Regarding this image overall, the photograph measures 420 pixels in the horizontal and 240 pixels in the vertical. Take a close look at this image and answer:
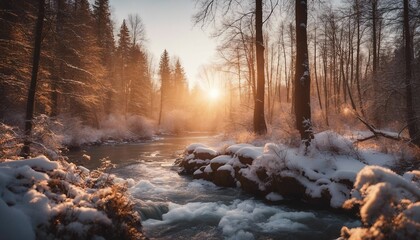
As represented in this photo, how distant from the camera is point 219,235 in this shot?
621cm

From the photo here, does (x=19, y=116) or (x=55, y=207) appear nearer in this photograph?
(x=55, y=207)

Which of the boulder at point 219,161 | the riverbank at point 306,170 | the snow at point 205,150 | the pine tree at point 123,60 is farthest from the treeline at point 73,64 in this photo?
the riverbank at point 306,170

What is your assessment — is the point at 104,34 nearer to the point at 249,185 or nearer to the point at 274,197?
the point at 249,185

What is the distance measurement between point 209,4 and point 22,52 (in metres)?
9.28

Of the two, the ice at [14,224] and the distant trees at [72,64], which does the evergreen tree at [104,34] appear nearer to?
the distant trees at [72,64]

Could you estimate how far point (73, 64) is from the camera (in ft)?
72.8

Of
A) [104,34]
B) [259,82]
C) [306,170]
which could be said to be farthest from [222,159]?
[104,34]

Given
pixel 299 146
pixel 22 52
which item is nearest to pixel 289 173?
pixel 299 146

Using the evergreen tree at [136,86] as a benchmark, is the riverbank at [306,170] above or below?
below

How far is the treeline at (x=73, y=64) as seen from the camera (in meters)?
13.9

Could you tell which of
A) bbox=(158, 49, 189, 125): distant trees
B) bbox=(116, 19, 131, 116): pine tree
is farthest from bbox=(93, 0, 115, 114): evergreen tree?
bbox=(158, 49, 189, 125): distant trees

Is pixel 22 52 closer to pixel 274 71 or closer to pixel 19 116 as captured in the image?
pixel 19 116

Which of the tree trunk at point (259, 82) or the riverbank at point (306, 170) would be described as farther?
the tree trunk at point (259, 82)

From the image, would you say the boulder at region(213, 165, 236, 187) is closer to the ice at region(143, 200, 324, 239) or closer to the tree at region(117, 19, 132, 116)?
the ice at region(143, 200, 324, 239)
